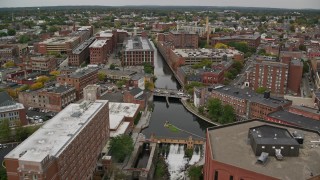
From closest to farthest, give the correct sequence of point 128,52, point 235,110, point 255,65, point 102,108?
1. point 102,108
2. point 235,110
3. point 255,65
4. point 128,52

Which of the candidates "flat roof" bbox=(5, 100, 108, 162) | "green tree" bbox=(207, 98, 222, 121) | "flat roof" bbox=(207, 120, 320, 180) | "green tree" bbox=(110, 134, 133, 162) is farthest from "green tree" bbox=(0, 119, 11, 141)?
"green tree" bbox=(207, 98, 222, 121)

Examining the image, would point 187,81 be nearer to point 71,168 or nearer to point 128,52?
point 128,52

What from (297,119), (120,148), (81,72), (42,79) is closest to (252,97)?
(297,119)

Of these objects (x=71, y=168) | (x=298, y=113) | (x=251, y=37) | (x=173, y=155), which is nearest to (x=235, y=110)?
(x=298, y=113)

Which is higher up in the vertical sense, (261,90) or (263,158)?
(263,158)

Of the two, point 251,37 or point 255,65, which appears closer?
point 255,65

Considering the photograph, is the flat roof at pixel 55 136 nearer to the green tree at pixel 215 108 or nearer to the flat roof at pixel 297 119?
the green tree at pixel 215 108

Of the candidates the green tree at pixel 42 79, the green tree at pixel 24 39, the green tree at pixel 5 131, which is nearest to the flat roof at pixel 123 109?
the green tree at pixel 5 131

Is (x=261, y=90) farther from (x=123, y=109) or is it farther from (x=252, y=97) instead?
(x=123, y=109)
